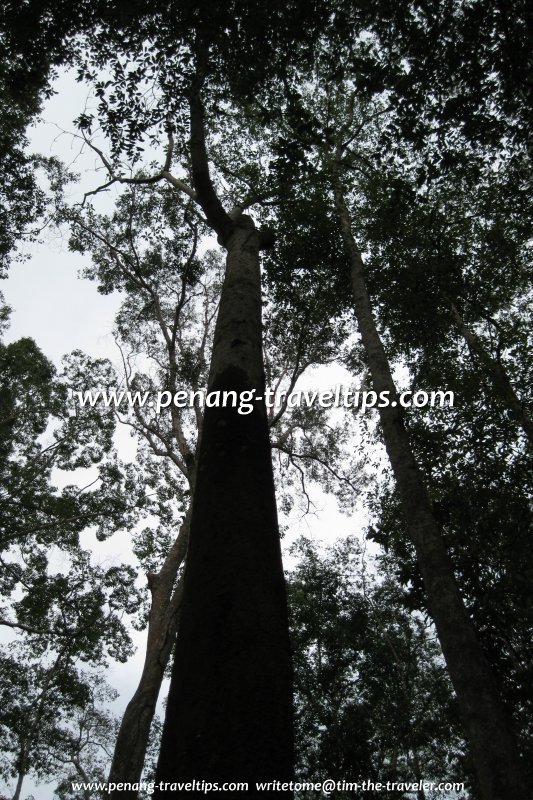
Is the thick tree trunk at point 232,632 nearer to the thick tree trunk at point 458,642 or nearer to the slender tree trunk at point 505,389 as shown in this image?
the thick tree trunk at point 458,642

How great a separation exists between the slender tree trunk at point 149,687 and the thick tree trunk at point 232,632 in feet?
14.7

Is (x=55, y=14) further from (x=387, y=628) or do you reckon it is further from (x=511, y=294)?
(x=387, y=628)

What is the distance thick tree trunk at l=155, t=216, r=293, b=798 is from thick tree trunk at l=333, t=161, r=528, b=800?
10.2 feet

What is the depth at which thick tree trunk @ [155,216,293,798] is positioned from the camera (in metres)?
1.21

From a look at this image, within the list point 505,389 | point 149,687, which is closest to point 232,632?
point 149,687

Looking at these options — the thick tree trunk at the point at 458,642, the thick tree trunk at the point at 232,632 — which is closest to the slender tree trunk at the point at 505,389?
the thick tree trunk at the point at 458,642

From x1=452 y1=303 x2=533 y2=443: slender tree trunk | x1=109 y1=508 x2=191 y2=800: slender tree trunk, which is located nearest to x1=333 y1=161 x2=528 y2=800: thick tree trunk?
x1=452 y1=303 x2=533 y2=443: slender tree trunk

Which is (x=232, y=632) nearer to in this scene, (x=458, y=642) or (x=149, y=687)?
(x=458, y=642)

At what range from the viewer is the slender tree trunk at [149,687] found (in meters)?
6.19

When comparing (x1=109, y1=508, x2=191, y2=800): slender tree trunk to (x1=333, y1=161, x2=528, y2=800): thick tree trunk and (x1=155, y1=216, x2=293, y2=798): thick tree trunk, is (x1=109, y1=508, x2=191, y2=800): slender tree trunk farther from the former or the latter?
(x1=155, y1=216, x2=293, y2=798): thick tree trunk

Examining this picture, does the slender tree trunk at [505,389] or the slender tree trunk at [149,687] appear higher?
the slender tree trunk at [505,389]

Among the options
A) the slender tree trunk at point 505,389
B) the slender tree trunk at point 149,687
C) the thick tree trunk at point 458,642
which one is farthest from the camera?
the slender tree trunk at point 505,389

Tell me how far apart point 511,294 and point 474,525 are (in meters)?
6.96

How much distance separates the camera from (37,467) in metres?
13.8
